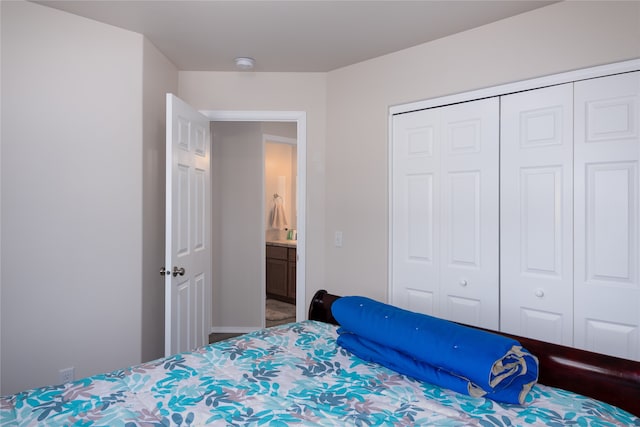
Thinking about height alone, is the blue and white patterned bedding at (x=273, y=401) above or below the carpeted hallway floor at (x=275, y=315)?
above

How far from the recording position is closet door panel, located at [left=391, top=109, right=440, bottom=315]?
109 inches

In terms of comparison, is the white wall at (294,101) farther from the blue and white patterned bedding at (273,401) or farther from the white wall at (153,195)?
the blue and white patterned bedding at (273,401)

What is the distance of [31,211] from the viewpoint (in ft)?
7.40

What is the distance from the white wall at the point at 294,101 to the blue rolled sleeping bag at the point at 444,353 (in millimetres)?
1661

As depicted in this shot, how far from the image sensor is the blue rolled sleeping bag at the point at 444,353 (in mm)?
1280

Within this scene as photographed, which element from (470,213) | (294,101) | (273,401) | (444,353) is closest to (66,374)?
(273,401)

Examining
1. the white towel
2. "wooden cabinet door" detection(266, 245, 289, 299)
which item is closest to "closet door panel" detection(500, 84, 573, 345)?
"wooden cabinet door" detection(266, 245, 289, 299)

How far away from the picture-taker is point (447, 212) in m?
2.69

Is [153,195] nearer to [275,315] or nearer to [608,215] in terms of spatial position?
[275,315]

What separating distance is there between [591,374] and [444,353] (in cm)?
48

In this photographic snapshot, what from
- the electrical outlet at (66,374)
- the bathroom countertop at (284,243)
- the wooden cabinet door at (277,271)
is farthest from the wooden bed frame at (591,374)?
the wooden cabinet door at (277,271)

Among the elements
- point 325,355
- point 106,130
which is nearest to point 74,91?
point 106,130

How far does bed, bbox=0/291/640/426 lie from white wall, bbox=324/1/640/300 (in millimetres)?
1520

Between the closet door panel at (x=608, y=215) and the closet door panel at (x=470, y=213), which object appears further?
the closet door panel at (x=470, y=213)
